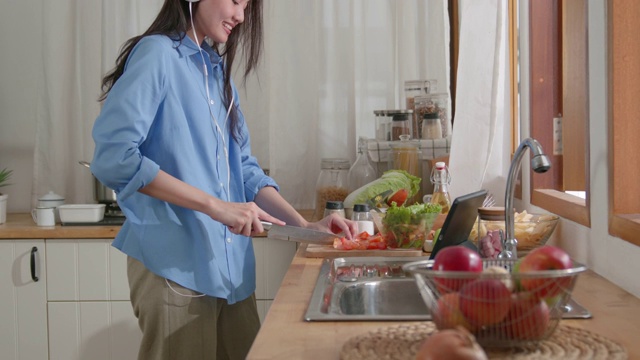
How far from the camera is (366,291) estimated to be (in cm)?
169

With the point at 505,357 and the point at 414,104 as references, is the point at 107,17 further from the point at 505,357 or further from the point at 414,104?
the point at 505,357

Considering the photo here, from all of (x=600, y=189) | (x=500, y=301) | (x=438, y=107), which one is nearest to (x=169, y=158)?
(x=600, y=189)

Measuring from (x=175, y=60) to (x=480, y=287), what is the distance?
1058 mm

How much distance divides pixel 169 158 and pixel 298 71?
1634 millimetres

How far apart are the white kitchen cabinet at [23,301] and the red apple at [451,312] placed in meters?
2.11

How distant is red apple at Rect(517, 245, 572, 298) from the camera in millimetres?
990

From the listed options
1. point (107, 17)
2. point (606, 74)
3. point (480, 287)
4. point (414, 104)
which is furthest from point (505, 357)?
point (107, 17)

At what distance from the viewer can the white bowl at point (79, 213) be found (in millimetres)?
2908

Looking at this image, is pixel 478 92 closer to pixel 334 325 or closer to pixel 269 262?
pixel 269 262

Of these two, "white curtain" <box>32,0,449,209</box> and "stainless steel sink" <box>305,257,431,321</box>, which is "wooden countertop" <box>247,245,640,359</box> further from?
"white curtain" <box>32,0,449,209</box>

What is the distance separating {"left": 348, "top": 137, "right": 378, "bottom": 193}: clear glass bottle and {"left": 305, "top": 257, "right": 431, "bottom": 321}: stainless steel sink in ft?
3.76

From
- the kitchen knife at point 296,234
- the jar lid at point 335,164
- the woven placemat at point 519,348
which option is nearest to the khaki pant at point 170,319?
the kitchen knife at point 296,234

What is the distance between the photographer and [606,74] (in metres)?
1.54

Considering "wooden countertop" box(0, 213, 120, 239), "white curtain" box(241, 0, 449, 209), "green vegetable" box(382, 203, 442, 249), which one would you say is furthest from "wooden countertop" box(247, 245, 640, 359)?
"white curtain" box(241, 0, 449, 209)
